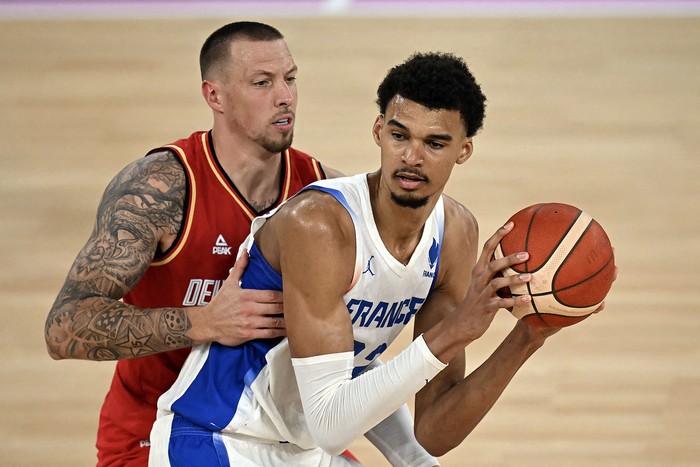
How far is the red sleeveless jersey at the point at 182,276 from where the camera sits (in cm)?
336

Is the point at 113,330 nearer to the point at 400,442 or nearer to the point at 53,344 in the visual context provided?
the point at 53,344

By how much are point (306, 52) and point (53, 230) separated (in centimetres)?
255

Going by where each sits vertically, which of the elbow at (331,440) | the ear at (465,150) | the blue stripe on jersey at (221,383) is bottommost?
the elbow at (331,440)

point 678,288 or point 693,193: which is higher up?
point 693,193

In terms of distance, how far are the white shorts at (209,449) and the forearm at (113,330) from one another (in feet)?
0.74

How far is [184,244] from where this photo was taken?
3342mm

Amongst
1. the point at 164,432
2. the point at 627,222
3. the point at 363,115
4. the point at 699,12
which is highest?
the point at 699,12

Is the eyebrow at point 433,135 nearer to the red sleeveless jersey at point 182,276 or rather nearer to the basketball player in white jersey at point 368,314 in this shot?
the basketball player in white jersey at point 368,314

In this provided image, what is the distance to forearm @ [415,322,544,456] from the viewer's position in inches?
115

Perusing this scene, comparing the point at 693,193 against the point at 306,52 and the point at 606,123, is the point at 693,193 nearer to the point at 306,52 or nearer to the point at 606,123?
the point at 606,123

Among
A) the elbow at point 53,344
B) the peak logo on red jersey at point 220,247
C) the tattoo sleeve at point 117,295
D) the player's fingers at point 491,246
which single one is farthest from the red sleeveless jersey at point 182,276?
the player's fingers at point 491,246

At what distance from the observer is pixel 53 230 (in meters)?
6.13

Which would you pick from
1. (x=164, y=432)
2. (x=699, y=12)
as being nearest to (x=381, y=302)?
(x=164, y=432)

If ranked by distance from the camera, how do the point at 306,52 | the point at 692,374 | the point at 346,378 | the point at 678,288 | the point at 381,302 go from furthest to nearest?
the point at 306,52 < the point at 678,288 < the point at 692,374 < the point at 381,302 < the point at 346,378
